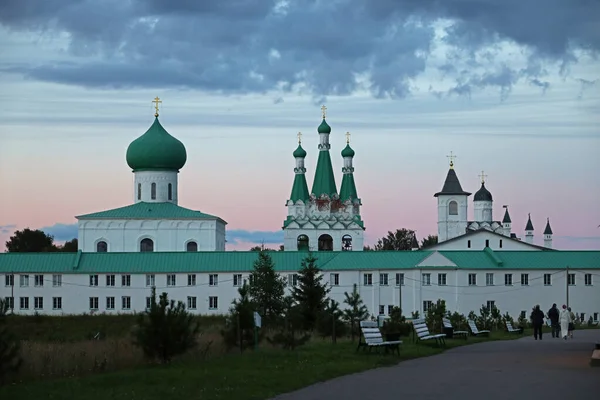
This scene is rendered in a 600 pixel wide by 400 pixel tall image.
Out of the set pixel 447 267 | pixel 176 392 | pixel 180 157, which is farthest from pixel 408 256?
pixel 176 392

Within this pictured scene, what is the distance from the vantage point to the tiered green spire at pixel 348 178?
111 m

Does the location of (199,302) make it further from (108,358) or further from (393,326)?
(108,358)

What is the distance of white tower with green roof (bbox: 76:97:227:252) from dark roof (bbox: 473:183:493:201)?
53705mm

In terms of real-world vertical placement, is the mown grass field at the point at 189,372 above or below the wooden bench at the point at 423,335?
below

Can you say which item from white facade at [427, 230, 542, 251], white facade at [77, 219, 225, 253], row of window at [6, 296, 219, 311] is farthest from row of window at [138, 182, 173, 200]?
white facade at [427, 230, 542, 251]

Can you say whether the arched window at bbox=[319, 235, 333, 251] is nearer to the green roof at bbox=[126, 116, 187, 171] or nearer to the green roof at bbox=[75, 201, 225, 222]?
the green roof at bbox=[75, 201, 225, 222]

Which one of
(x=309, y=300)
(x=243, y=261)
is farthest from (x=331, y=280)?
(x=309, y=300)

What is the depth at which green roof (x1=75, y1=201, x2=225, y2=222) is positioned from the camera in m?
88.8

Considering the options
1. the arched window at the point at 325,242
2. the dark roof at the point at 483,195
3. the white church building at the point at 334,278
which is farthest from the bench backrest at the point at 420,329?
the dark roof at the point at 483,195

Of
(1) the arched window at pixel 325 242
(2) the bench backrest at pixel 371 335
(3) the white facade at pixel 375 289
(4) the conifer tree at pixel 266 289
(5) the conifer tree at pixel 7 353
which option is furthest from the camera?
(1) the arched window at pixel 325 242

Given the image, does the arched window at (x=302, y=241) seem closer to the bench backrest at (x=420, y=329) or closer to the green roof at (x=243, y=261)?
the green roof at (x=243, y=261)

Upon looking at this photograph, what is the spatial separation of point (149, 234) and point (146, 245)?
0.89 metres

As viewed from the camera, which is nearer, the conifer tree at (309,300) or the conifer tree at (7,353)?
the conifer tree at (7,353)

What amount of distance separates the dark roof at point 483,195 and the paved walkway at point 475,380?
11233 centimetres
